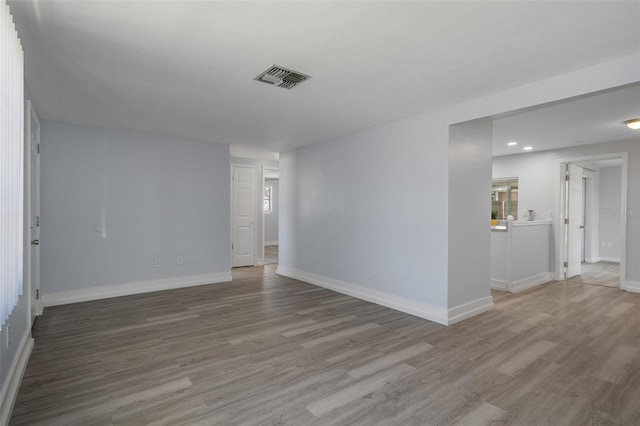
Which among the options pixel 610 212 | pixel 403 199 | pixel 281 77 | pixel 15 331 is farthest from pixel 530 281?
pixel 15 331

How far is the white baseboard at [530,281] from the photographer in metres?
5.16

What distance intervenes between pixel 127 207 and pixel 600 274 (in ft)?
28.7

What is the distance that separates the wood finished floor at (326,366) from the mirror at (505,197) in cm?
314

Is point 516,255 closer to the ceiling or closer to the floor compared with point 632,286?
closer to the ceiling

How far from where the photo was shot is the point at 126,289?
493 centimetres

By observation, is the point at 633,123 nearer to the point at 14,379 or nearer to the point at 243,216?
the point at 243,216

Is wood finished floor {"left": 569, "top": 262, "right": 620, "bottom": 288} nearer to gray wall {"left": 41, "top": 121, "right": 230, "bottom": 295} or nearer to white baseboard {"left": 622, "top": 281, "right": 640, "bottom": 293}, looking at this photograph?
white baseboard {"left": 622, "top": 281, "right": 640, "bottom": 293}

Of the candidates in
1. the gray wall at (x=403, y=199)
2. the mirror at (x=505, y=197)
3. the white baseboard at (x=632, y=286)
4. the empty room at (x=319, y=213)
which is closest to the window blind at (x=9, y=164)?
the empty room at (x=319, y=213)

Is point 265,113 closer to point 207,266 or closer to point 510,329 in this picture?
point 207,266

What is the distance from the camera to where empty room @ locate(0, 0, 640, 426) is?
2057 mm

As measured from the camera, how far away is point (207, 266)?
5.70 meters

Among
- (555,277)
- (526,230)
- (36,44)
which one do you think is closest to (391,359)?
(36,44)

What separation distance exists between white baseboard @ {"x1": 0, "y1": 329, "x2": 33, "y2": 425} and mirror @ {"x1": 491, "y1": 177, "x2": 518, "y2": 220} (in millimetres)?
7348

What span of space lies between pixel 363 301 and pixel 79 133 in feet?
15.2
